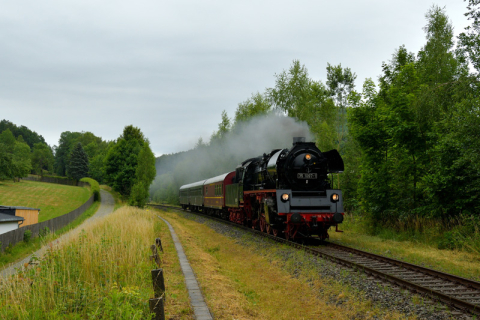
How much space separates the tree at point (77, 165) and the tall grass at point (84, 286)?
94115 millimetres

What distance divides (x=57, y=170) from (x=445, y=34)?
126 meters

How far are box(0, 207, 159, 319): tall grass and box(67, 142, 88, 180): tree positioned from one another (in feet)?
309

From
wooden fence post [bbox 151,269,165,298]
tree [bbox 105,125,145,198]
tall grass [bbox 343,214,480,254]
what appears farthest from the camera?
tree [bbox 105,125,145,198]

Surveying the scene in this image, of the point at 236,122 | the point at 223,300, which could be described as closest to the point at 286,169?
the point at 223,300

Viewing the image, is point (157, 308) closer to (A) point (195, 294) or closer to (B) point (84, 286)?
(B) point (84, 286)

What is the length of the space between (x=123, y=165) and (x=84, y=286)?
50770 millimetres

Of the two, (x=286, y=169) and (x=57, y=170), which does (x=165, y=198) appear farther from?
(x=57, y=170)

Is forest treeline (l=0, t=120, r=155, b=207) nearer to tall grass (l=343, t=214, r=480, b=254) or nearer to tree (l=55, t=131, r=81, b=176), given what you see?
tree (l=55, t=131, r=81, b=176)

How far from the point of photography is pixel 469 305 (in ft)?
19.4

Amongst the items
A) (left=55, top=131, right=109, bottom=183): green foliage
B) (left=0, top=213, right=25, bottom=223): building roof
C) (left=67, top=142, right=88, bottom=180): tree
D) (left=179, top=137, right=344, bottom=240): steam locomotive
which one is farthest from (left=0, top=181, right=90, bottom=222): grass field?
(left=55, top=131, right=109, bottom=183): green foliage

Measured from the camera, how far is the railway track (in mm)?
6418

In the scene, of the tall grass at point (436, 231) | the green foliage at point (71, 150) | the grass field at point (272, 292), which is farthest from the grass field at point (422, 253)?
the green foliage at point (71, 150)

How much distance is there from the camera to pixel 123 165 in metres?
54.8

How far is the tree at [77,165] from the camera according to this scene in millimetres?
94731
